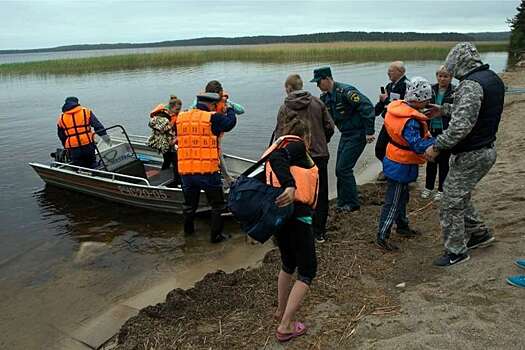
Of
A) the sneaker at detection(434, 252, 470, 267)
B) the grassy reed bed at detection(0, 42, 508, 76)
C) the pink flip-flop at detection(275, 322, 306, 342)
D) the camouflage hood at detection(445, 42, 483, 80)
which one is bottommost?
the pink flip-flop at detection(275, 322, 306, 342)

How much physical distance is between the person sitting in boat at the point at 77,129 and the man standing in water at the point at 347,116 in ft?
13.8

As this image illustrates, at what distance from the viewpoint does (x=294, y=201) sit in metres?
3.07

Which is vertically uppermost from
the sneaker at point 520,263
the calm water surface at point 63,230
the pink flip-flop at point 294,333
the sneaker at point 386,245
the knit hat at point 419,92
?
the knit hat at point 419,92

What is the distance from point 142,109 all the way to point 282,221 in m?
19.1

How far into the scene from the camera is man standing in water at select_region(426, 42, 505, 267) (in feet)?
12.0

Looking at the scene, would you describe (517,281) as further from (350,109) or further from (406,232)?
(350,109)

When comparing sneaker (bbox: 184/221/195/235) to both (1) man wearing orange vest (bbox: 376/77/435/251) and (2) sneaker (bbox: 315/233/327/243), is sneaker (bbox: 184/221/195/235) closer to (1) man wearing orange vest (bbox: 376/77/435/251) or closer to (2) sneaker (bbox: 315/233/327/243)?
(2) sneaker (bbox: 315/233/327/243)

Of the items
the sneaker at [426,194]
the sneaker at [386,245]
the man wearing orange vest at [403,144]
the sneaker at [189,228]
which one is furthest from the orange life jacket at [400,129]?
the sneaker at [189,228]

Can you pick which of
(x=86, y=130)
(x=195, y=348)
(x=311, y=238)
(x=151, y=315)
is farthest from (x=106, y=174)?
(x=311, y=238)

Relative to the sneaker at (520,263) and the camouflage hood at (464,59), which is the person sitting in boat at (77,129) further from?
the sneaker at (520,263)

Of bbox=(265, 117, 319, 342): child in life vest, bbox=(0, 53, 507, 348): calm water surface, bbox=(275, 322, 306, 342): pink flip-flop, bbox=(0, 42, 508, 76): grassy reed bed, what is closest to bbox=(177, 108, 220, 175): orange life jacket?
bbox=(0, 53, 507, 348): calm water surface

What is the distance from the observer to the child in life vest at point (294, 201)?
3.02 metres

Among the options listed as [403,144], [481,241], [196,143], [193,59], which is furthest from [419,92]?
[193,59]

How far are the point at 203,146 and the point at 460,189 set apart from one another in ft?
10.5
